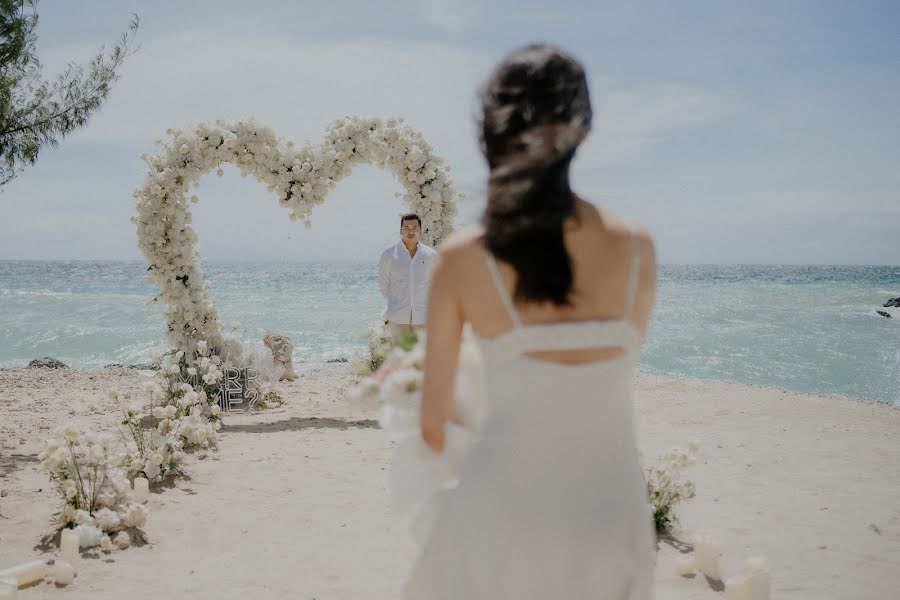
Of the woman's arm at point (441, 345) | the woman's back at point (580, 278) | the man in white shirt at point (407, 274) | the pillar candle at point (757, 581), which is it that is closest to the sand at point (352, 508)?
the pillar candle at point (757, 581)

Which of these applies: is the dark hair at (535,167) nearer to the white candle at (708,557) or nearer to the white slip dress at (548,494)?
the white slip dress at (548,494)

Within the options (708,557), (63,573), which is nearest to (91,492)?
(63,573)

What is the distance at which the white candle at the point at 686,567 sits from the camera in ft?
12.7

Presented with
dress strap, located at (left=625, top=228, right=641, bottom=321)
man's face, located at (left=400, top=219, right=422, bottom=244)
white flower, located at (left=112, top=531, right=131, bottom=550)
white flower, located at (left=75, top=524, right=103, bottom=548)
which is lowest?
white flower, located at (left=112, top=531, right=131, bottom=550)

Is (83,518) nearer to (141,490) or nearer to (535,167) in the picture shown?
(141,490)

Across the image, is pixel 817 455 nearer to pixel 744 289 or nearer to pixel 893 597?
pixel 893 597

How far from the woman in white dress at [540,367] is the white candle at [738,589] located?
1859 mm

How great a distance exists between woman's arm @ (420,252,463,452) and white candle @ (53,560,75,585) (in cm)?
297

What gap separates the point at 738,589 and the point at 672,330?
2138 centimetres

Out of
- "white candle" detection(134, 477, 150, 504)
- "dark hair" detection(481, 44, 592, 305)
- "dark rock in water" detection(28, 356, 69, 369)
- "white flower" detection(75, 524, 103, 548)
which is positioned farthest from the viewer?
"dark rock in water" detection(28, 356, 69, 369)

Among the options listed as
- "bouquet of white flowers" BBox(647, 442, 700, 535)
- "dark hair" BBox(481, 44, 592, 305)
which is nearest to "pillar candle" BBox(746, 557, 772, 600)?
"bouquet of white flowers" BBox(647, 442, 700, 535)

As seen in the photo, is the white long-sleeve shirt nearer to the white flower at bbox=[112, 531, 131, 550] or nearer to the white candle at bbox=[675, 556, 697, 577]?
the white flower at bbox=[112, 531, 131, 550]

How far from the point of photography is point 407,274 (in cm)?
825

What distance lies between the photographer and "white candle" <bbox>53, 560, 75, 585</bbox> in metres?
3.66
